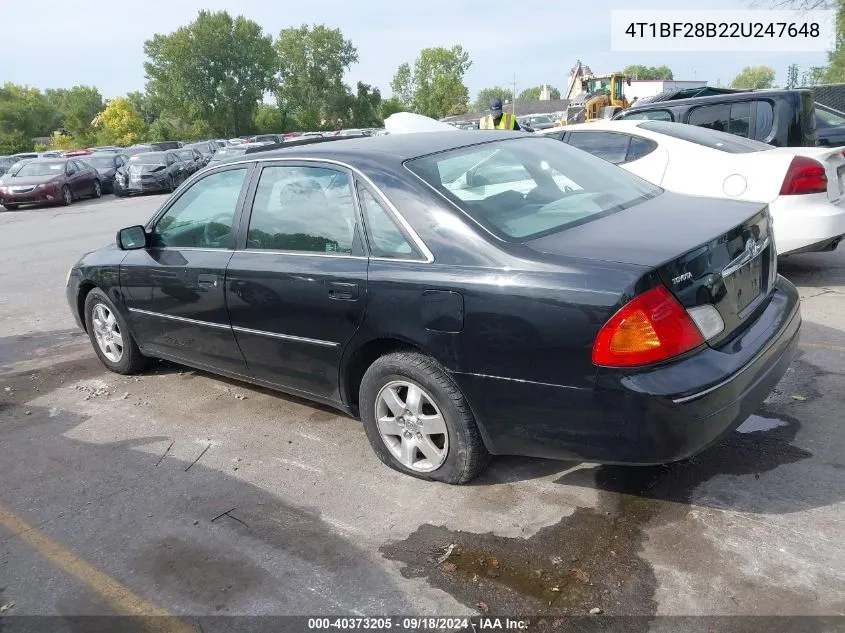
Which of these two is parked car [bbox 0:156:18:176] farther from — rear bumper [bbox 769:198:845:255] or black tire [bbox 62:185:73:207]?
rear bumper [bbox 769:198:845:255]

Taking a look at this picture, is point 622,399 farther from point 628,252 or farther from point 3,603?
point 3,603

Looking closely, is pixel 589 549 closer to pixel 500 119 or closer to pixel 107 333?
pixel 107 333

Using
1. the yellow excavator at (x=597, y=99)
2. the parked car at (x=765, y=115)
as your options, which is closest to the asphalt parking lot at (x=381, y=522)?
the parked car at (x=765, y=115)

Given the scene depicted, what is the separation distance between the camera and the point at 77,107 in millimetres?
78750

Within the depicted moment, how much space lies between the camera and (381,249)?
11.4ft

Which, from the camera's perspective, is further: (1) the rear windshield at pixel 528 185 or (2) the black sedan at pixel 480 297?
(1) the rear windshield at pixel 528 185

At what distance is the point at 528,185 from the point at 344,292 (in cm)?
110

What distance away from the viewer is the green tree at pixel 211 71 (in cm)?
8475

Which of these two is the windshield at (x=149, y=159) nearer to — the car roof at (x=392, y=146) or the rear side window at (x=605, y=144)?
the rear side window at (x=605, y=144)

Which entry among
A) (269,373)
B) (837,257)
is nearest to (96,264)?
(269,373)

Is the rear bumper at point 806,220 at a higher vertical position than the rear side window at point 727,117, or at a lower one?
lower

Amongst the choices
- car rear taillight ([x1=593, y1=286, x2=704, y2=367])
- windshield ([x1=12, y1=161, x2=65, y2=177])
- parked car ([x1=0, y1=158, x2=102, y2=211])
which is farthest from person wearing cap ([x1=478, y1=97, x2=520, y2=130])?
windshield ([x1=12, y1=161, x2=65, y2=177])

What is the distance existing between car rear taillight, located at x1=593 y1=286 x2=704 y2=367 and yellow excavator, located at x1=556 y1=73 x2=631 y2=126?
2218cm

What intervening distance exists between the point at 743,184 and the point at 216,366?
4576 millimetres
